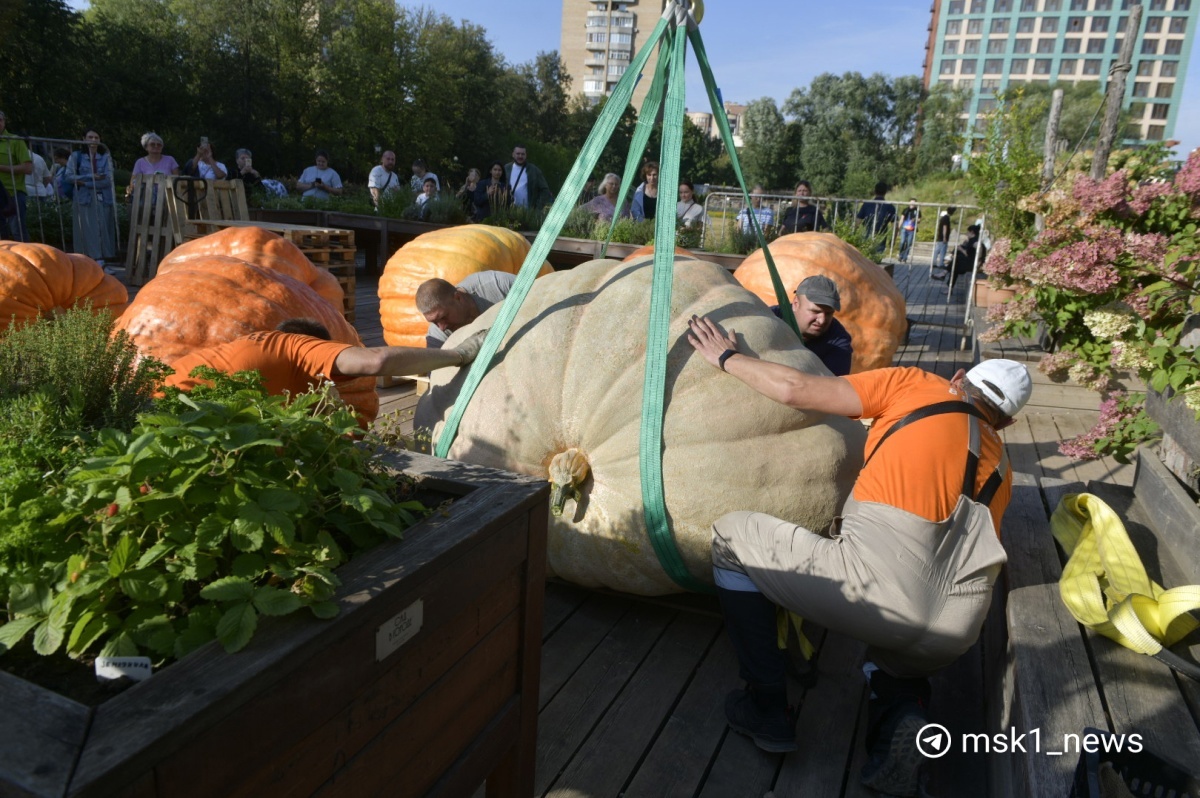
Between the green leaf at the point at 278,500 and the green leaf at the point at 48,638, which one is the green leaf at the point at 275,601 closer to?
the green leaf at the point at 278,500

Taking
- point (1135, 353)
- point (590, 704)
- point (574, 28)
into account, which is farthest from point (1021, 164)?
point (574, 28)

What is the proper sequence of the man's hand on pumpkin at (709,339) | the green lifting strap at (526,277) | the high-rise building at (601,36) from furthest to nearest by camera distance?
the high-rise building at (601,36)
the green lifting strap at (526,277)
the man's hand on pumpkin at (709,339)

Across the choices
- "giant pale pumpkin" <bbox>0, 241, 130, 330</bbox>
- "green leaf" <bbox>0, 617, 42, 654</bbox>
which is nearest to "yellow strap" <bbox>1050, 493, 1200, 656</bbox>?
"green leaf" <bbox>0, 617, 42, 654</bbox>

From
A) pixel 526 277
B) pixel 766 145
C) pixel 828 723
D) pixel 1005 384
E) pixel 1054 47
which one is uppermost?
pixel 1054 47

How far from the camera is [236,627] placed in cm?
109

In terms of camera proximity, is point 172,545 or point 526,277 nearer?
point 172,545

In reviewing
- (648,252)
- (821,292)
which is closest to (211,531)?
(648,252)

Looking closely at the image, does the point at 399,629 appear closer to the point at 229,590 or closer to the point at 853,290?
the point at 229,590

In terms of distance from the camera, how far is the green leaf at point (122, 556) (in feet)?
3.61

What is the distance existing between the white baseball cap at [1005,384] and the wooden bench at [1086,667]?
589 mm

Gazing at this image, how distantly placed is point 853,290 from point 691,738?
3.84 metres

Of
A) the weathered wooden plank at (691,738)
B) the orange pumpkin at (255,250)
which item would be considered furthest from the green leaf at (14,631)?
the orange pumpkin at (255,250)

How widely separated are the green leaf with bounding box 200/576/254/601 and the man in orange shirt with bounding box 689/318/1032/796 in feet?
5.00

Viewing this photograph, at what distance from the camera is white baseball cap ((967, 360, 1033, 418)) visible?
238cm
